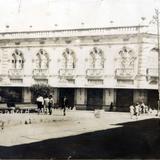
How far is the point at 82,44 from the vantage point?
2178 centimetres

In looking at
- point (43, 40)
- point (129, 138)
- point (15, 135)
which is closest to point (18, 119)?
point (15, 135)

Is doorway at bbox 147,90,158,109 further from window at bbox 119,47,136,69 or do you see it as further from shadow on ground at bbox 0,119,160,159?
shadow on ground at bbox 0,119,160,159

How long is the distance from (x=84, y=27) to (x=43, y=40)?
1878 mm

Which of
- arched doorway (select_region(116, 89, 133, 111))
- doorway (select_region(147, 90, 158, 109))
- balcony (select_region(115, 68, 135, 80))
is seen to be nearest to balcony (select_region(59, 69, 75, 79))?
arched doorway (select_region(116, 89, 133, 111))

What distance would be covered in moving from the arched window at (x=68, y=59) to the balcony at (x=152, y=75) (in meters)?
3.49

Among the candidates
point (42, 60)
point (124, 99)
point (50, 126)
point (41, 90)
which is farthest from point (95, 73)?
point (50, 126)

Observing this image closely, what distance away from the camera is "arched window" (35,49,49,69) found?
20.3m

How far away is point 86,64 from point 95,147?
9.62 meters

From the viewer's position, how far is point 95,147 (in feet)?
39.2

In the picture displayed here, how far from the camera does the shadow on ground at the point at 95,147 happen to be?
1121 cm

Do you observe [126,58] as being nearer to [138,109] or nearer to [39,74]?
[138,109]

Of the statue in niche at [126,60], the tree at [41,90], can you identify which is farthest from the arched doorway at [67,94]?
the statue in niche at [126,60]

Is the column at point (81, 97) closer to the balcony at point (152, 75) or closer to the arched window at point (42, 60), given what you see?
the arched window at point (42, 60)

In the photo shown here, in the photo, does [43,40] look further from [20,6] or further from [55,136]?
[55,136]
